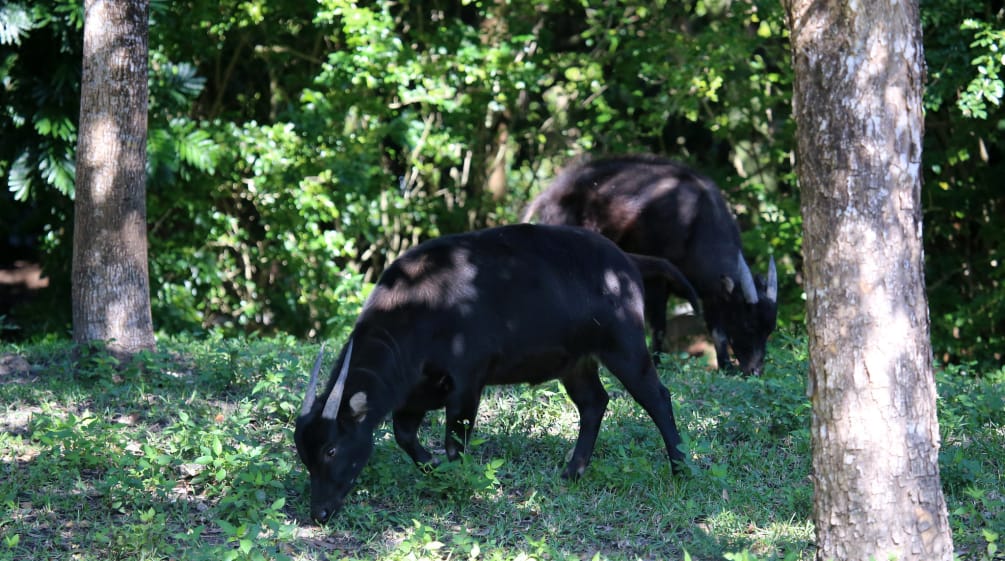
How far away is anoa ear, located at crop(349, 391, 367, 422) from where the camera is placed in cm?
597

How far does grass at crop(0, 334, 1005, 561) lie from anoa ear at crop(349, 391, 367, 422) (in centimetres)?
44

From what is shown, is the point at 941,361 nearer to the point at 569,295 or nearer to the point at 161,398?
the point at 569,295

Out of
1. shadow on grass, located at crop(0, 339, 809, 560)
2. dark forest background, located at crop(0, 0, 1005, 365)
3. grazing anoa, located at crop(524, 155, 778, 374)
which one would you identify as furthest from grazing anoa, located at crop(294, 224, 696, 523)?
dark forest background, located at crop(0, 0, 1005, 365)

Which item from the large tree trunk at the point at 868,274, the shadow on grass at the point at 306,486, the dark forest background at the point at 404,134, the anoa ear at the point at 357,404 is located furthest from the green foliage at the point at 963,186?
the anoa ear at the point at 357,404

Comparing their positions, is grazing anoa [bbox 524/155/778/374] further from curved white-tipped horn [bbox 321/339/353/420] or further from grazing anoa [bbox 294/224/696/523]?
curved white-tipped horn [bbox 321/339/353/420]

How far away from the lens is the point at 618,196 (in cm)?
1041

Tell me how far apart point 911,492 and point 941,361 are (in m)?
9.69

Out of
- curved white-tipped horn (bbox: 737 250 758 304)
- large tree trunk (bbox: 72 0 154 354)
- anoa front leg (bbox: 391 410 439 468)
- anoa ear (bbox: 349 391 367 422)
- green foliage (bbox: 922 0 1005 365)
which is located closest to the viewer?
anoa ear (bbox: 349 391 367 422)

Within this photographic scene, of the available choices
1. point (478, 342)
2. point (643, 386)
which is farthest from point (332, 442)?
point (643, 386)

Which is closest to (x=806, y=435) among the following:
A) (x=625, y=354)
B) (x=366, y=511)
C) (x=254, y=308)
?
(x=625, y=354)

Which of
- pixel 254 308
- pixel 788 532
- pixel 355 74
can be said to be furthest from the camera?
pixel 254 308

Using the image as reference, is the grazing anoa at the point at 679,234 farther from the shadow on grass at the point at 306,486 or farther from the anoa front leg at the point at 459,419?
the anoa front leg at the point at 459,419

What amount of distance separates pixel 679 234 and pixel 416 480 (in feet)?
15.5

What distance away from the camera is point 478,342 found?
6316 mm
